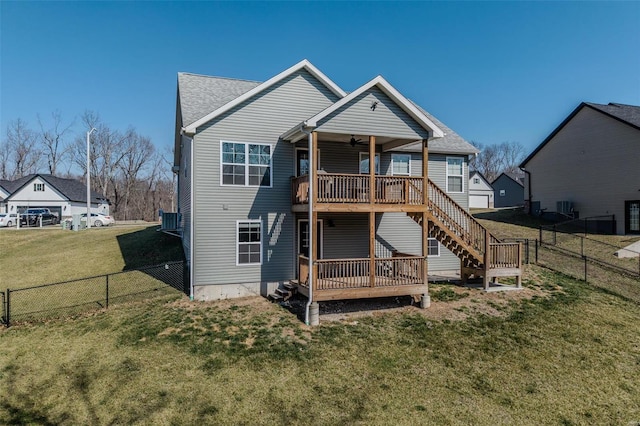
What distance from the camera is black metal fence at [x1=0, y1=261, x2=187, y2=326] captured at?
11523mm

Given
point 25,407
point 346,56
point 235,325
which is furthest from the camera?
point 346,56

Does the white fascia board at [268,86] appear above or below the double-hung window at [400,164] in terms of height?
above

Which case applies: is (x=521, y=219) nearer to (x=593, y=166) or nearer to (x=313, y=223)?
(x=593, y=166)

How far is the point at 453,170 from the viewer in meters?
16.0

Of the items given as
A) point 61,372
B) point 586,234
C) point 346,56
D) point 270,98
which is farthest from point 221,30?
point 586,234

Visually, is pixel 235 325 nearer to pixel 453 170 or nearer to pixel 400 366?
pixel 400 366

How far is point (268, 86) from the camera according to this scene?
44.1ft

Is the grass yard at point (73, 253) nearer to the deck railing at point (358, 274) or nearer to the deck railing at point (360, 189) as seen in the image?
the deck railing at point (358, 274)

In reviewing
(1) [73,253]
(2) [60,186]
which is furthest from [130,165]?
(1) [73,253]

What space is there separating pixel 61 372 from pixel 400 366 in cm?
755

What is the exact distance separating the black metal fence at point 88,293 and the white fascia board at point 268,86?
5080 mm

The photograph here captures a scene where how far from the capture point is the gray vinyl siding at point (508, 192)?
4684cm

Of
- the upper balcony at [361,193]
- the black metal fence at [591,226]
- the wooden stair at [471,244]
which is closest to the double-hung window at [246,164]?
the upper balcony at [361,193]

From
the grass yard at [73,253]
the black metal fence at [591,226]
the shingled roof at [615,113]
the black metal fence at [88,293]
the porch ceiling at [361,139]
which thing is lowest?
the black metal fence at [88,293]
